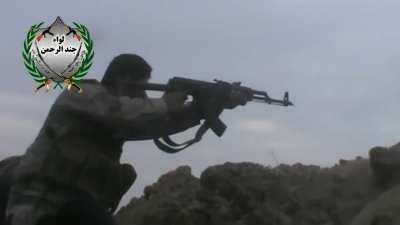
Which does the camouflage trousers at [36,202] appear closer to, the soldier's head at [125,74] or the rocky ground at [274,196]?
the soldier's head at [125,74]

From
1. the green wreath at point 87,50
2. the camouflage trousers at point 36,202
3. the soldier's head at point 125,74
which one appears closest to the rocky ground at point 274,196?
the green wreath at point 87,50

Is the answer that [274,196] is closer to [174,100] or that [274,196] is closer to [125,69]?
[174,100]

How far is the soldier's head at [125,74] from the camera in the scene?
19.0 feet

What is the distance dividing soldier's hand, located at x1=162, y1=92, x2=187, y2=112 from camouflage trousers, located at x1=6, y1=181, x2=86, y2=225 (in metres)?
1.00

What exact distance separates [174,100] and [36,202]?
4.33 feet

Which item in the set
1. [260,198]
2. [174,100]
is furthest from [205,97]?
[260,198]

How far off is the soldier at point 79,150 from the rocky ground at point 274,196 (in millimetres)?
3533

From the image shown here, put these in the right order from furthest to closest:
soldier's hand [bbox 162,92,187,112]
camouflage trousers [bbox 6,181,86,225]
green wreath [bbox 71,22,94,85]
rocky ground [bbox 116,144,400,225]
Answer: rocky ground [bbox 116,144,400,225] < green wreath [bbox 71,22,94,85] < soldier's hand [bbox 162,92,187,112] < camouflage trousers [bbox 6,181,86,225]

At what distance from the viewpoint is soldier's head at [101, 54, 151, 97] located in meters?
5.80

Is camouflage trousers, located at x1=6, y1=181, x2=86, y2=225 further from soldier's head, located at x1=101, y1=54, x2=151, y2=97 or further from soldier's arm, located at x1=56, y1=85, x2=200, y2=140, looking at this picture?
soldier's head, located at x1=101, y1=54, x2=151, y2=97

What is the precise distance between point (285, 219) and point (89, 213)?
413cm

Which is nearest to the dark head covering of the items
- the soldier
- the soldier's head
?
the soldier's head

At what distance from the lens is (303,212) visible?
30.5 feet

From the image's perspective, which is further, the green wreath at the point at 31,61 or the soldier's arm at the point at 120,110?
the green wreath at the point at 31,61
